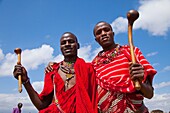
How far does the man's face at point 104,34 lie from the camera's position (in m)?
4.22

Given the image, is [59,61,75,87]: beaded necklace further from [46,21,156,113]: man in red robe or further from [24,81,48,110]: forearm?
[24,81,48,110]: forearm

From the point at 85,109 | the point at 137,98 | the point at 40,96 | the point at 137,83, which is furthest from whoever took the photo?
the point at 40,96

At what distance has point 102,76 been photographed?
405 centimetres

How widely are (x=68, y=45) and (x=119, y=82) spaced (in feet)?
3.64

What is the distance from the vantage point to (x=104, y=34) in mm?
4254

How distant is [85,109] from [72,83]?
471mm

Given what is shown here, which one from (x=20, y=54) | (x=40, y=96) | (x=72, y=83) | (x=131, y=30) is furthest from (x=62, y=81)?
(x=131, y=30)

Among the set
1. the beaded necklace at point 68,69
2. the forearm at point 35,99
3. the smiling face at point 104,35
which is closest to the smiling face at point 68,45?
the beaded necklace at point 68,69

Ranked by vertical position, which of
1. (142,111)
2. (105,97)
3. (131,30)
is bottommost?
(142,111)

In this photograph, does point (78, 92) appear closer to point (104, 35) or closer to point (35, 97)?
point (35, 97)

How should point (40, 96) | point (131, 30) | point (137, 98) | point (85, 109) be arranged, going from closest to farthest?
point (131, 30) → point (137, 98) → point (85, 109) → point (40, 96)

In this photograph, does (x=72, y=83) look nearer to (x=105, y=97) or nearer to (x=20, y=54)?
(x=105, y=97)

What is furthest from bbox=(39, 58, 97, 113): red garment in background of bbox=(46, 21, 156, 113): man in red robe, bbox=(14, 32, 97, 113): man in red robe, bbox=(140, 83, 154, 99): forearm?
bbox=(140, 83, 154, 99): forearm

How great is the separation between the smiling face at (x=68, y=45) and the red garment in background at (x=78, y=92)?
0.17m
